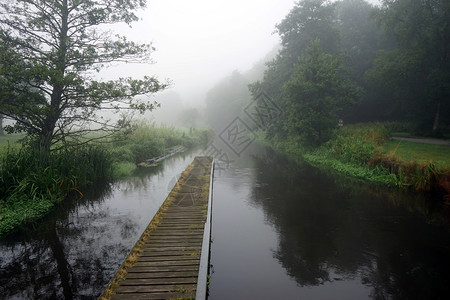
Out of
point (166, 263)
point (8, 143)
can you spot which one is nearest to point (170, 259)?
point (166, 263)

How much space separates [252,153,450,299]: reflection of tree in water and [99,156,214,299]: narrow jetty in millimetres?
1931

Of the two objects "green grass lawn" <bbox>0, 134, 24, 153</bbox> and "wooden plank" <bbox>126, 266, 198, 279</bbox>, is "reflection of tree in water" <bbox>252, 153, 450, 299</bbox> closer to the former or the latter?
"wooden plank" <bbox>126, 266, 198, 279</bbox>

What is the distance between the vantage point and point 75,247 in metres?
6.49

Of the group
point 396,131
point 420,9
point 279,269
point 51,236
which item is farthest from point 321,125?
point 51,236

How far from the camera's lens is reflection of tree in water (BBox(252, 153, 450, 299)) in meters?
5.16

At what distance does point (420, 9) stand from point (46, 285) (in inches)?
1184

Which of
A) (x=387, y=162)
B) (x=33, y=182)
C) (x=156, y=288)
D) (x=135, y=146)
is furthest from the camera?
(x=135, y=146)

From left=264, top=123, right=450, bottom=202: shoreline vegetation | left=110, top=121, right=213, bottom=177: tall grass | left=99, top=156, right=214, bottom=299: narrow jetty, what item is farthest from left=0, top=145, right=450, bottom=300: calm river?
left=110, top=121, right=213, bottom=177: tall grass

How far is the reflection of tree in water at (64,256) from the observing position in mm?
4852

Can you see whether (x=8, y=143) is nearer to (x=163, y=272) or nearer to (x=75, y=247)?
(x=75, y=247)

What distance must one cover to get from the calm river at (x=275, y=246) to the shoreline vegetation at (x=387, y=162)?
0.94m

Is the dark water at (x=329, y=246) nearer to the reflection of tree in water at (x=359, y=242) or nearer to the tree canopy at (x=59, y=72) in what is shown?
the reflection of tree in water at (x=359, y=242)

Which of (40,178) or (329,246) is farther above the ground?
(40,178)

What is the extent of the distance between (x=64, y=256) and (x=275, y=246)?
4.78 meters
